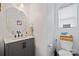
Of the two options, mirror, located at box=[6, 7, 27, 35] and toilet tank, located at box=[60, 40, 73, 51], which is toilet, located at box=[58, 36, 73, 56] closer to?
toilet tank, located at box=[60, 40, 73, 51]

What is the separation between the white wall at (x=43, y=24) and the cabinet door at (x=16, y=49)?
0.17m

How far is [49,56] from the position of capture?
54.9 inches

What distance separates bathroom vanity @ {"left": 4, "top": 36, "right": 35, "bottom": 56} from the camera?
1.34 meters

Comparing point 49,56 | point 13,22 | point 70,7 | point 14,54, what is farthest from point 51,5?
point 14,54

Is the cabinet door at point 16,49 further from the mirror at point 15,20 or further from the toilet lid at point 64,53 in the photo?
the toilet lid at point 64,53

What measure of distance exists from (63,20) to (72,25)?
0.36 ft

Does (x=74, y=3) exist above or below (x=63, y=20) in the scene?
above

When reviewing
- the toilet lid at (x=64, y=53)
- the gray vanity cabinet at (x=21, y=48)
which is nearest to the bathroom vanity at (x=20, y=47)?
the gray vanity cabinet at (x=21, y=48)

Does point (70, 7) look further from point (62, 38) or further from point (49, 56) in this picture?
point (49, 56)

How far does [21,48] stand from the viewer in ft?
4.54

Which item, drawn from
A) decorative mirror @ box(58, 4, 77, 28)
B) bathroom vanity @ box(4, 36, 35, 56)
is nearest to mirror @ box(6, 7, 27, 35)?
bathroom vanity @ box(4, 36, 35, 56)

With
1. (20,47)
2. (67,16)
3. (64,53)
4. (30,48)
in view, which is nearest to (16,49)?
(20,47)

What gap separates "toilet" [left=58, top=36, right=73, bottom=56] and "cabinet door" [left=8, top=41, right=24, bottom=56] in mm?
416

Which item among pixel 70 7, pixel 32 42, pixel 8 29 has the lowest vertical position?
pixel 32 42
